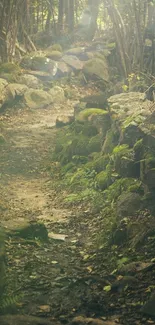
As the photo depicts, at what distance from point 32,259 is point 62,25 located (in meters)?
19.9

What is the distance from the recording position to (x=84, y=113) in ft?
37.0

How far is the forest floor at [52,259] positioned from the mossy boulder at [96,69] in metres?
8.51

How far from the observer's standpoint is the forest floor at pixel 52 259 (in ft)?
15.0

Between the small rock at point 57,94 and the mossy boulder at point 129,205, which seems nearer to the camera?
the mossy boulder at point 129,205

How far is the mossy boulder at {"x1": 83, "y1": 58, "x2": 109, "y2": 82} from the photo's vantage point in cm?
1862

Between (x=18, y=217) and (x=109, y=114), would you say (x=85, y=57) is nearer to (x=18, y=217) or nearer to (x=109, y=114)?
(x=109, y=114)

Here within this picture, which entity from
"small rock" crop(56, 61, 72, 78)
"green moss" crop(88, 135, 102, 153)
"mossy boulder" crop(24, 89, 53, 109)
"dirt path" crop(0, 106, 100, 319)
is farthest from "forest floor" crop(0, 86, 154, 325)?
"small rock" crop(56, 61, 72, 78)

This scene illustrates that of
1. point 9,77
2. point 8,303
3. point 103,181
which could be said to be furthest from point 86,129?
point 8,303

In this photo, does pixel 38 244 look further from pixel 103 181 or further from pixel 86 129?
pixel 86 129

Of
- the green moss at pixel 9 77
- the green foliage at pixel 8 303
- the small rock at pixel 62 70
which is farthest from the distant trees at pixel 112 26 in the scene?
the green foliage at pixel 8 303

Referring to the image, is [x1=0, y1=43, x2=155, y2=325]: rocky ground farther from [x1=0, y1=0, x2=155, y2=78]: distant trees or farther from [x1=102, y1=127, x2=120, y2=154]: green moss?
[x1=0, y1=0, x2=155, y2=78]: distant trees

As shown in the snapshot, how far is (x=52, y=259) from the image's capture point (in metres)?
5.90

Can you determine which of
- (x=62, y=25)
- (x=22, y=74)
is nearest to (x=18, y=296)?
(x=22, y=74)

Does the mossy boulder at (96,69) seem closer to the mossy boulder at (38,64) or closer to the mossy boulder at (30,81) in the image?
the mossy boulder at (38,64)
